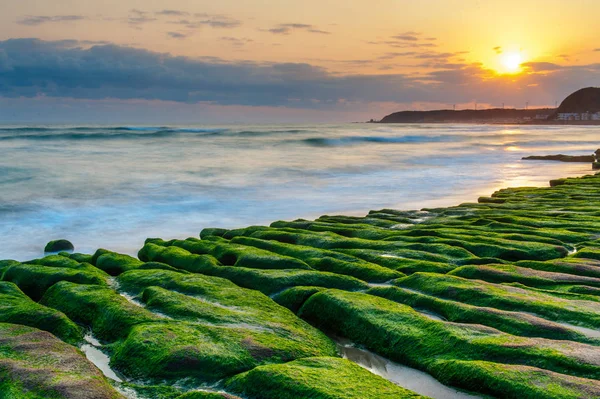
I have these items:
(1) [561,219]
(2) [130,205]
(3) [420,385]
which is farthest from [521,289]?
(2) [130,205]

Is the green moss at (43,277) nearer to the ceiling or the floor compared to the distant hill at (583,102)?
nearer to the floor

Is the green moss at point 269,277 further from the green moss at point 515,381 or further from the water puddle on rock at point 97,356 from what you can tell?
the green moss at point 515,381

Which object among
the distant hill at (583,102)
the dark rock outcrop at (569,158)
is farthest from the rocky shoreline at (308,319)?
the distant hill at (583,102)

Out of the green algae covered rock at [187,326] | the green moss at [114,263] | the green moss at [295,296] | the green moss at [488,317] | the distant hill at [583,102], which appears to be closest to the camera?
the green algae covered rock at [187,326]

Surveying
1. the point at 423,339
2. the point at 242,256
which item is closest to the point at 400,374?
the point at 423,339

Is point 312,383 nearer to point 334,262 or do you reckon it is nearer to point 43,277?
point 334,262

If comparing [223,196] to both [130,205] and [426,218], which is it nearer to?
[130,205]

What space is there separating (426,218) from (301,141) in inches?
2135

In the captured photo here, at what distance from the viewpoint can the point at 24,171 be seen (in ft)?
96.6

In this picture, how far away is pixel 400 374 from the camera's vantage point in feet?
16.6

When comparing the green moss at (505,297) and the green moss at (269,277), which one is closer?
the green moss at (505,297)

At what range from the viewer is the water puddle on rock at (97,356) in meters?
4.97

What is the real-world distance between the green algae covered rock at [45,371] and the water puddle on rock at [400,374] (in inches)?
93.3

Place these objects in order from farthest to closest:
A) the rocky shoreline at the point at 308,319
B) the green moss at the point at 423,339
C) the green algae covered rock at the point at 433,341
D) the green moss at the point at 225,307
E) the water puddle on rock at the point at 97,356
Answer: the green moss at the point at 225,307
the water puddle on rock at the point at 97,356
the green moss at the point at 423,339
the green algae covered rock at the point at 433,341
the rocky shoreline at the point at 308,319
